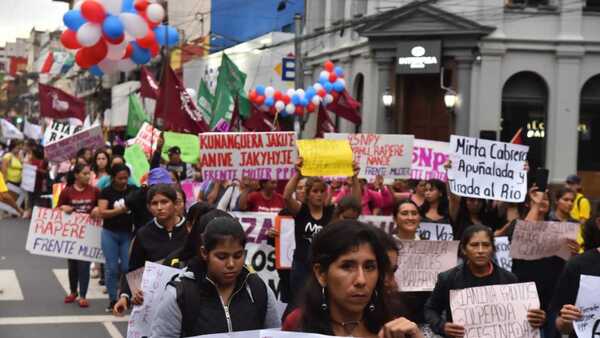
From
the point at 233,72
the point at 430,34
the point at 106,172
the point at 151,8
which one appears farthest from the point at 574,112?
the point at 106,172

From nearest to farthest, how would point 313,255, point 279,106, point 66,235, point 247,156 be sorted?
point 313,255 → point 247,156 → point 66,235 → point 279,106

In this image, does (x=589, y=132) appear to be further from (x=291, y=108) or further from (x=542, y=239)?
(x=542, y=239)

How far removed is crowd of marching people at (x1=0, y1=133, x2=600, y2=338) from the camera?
→ 308 cm

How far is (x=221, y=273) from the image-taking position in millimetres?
4133

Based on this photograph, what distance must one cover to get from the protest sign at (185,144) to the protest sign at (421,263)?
33.2 ft

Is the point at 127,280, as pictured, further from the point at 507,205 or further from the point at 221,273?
the point at 507,205

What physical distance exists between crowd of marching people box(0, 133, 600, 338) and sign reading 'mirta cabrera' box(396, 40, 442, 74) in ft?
46.2

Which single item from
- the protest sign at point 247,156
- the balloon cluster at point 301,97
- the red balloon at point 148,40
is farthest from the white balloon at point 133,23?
the balloon cluster at point 301,97

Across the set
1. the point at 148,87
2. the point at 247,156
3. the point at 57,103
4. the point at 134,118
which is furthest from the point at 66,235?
the point at 134,118

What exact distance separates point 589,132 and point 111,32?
17.7 metres

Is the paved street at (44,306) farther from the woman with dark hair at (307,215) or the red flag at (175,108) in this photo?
the red flag at (175,108)

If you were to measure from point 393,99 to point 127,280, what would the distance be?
74.0ft

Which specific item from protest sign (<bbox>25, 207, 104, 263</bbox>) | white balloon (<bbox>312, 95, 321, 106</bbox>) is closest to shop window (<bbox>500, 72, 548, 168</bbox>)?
white balloon (<bbox>312, 95, 321, 106</bbox>)

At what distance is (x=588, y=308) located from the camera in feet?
17.4
